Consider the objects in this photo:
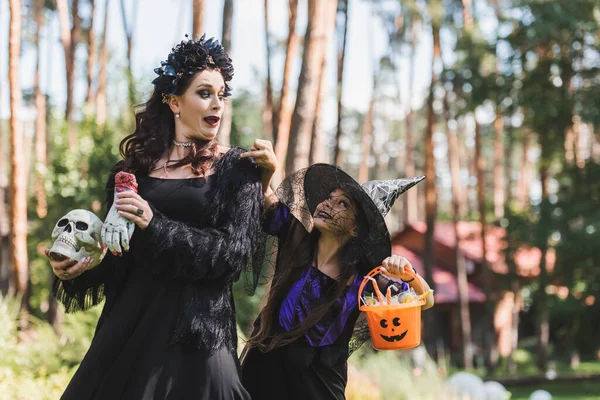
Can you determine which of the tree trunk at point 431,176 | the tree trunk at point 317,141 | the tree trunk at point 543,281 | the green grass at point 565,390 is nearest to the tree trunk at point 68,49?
the tree trunk at point 431,176

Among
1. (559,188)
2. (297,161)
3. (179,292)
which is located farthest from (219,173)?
(559,188)

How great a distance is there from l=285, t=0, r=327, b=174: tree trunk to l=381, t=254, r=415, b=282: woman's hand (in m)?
5.73

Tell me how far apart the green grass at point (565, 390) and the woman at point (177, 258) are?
14.2m

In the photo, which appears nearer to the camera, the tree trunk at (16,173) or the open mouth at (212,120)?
the open mouth at (212,120)

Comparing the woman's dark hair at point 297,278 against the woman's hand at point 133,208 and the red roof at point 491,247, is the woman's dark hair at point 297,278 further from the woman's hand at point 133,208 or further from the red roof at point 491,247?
the red roof at point 491,247

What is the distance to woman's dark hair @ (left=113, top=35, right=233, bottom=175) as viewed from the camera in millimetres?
2943

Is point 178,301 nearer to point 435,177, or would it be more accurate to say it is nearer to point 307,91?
point 307,91

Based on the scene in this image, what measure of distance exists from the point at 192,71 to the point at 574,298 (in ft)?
50.9

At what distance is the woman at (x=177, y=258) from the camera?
104 inches

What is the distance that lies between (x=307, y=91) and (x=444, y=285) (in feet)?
60.1

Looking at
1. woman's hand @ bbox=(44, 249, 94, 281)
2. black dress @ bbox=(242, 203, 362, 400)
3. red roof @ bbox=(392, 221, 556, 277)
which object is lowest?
red roof @ bbox=(392, 221, 556, 277)

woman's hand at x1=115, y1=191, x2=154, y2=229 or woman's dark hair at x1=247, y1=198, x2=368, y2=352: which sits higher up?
woman's hand at x1=115, y1=191, x2=154, y2=229

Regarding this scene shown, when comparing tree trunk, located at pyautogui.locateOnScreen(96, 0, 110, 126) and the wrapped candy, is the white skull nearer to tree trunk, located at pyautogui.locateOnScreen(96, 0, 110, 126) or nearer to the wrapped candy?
the wrapped candy

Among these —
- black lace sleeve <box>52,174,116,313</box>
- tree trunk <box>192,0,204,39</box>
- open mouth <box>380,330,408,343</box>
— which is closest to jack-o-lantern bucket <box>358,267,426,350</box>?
open mouth <box>380,330,408,343</box>
